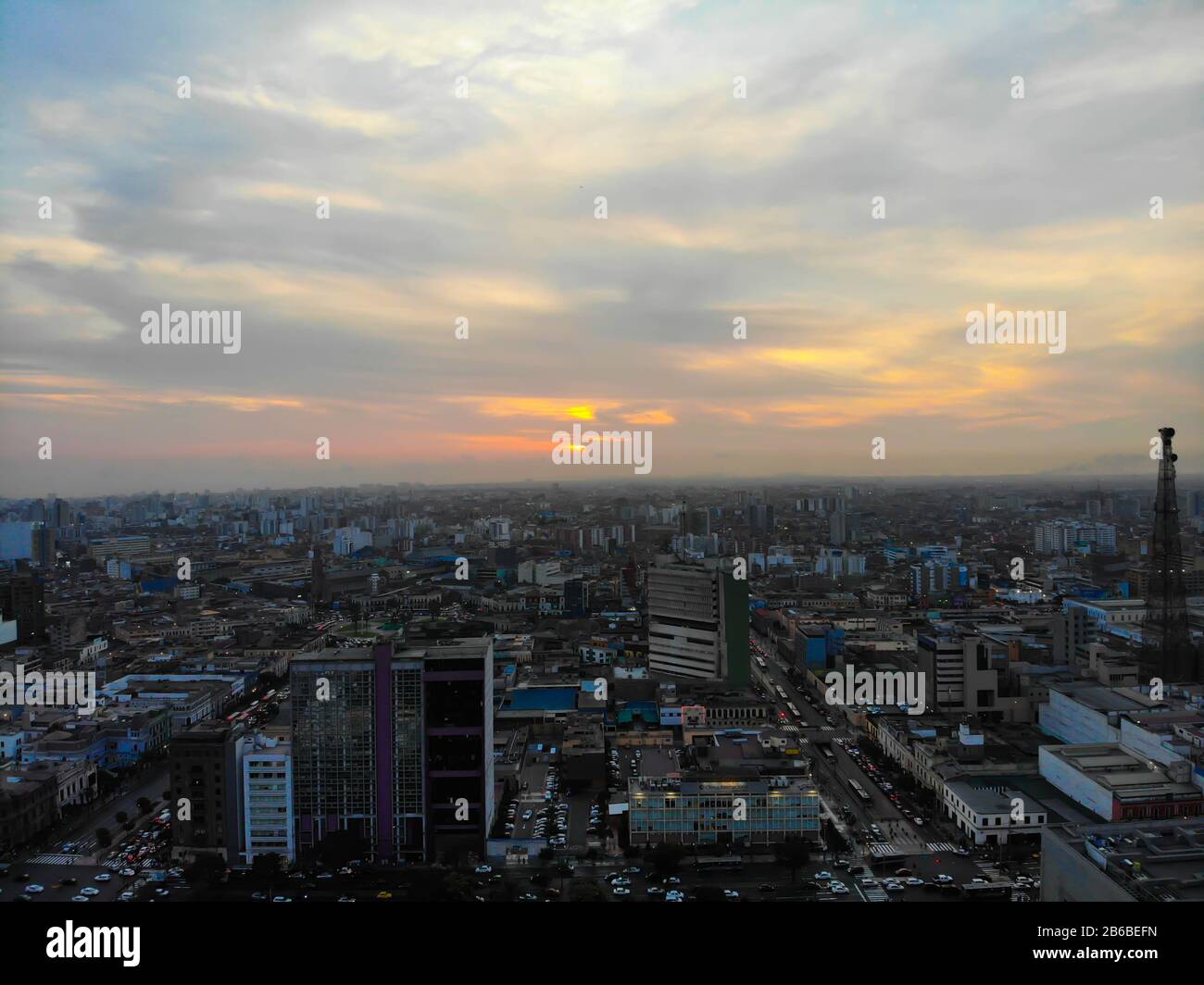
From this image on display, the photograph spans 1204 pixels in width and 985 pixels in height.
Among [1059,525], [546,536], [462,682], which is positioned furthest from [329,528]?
Result: [1059,525]

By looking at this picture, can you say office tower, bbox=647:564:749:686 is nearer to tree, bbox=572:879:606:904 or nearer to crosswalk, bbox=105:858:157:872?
tree, bbox=572:879:606:904

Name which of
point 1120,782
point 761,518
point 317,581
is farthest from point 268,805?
point 761,518

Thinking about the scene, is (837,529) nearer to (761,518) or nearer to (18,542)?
(761,518)

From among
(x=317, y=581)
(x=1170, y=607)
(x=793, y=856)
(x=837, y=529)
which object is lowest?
(x=793, y=856)

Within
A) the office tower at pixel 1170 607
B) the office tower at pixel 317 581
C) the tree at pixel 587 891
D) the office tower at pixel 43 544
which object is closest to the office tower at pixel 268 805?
the tree at pixel 587 891

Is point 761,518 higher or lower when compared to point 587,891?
higher

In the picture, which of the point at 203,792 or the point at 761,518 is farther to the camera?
the point at 761,518

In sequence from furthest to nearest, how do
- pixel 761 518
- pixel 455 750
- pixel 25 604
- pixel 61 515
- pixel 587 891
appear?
pixel 761 518
pixel 61 515
pixel 25 604
pixel 455 750
pixel 587 891
